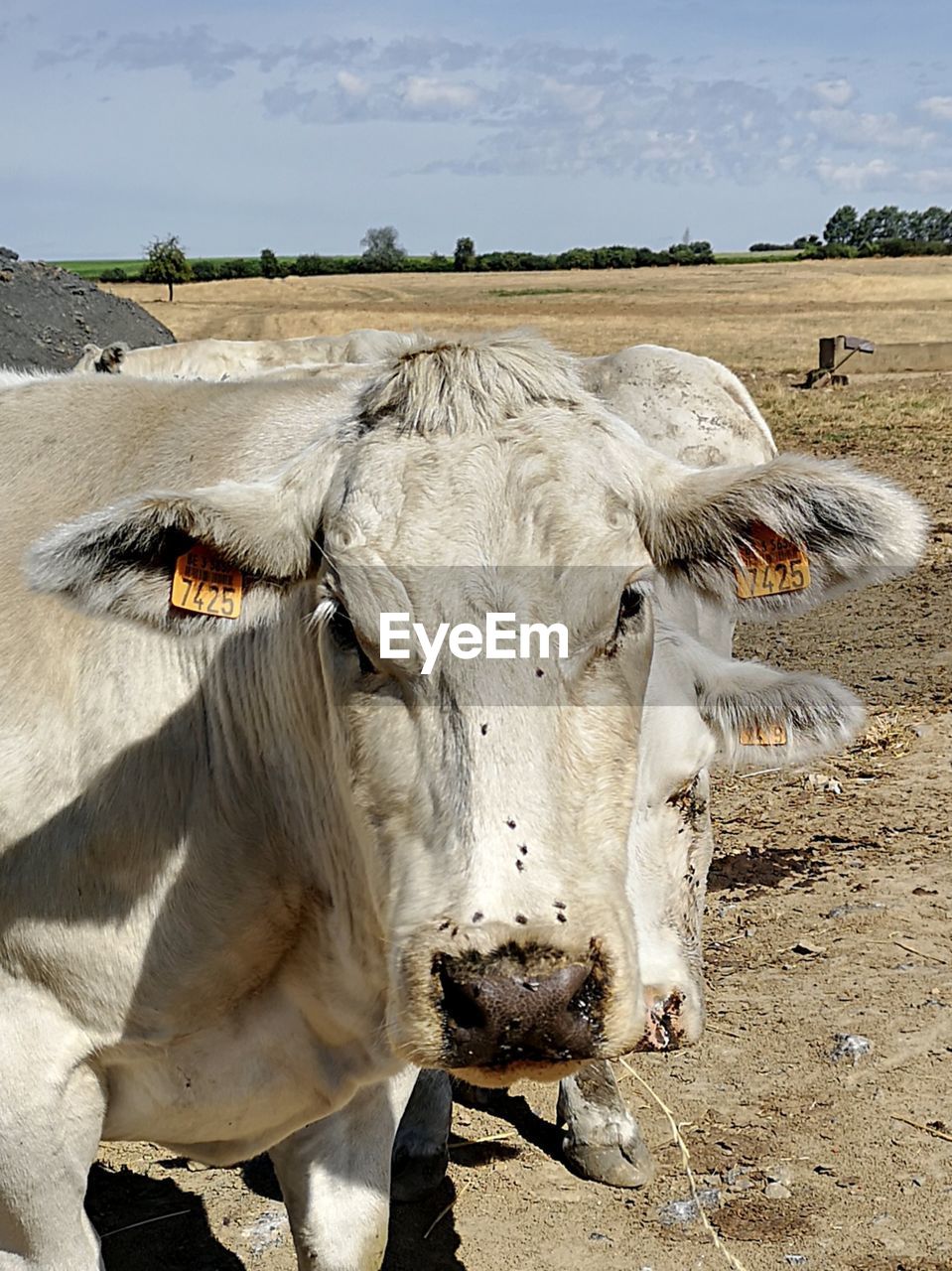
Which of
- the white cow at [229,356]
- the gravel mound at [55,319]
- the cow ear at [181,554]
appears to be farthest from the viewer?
the gravel mound at [55,319]

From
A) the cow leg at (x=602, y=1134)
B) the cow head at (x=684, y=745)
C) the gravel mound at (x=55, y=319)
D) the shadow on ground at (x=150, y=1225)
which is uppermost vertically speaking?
the gravel mound at (x=55, y=319)

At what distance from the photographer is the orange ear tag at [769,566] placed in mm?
2770

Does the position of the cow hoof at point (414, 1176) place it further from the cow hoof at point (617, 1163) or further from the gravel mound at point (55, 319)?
the gravel mound at point (55, 319)

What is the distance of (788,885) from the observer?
5.99 m

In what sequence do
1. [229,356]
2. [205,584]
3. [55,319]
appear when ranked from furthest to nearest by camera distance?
[55,319]
[229,356]
[205,584]

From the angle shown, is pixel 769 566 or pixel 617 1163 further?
pixel 617 1163

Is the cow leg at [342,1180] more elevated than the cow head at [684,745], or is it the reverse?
the cow head at [684,745]

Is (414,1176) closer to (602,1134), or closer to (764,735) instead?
(602,1134)

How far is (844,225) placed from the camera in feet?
341

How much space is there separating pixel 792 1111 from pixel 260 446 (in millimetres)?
2724

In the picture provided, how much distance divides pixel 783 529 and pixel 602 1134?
247 centimetres

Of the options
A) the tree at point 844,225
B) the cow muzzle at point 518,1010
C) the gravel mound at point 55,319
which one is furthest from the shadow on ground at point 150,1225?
the tree at point 844,225

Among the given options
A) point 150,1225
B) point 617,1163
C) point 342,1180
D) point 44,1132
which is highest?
point 44,1132

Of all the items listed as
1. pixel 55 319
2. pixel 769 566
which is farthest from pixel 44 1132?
pixel 55 319
